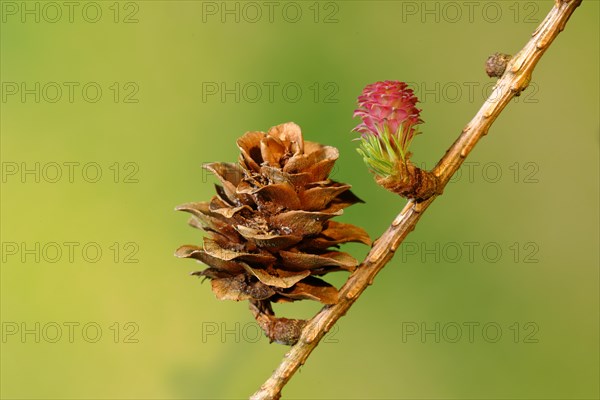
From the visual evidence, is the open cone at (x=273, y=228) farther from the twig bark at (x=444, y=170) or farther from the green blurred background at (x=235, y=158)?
the green blurred background at (x=235, y=158)

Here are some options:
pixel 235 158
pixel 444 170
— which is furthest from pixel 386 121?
pixel 235 158

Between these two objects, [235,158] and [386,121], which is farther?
[235,158]

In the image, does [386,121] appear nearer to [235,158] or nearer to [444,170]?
[444,170]

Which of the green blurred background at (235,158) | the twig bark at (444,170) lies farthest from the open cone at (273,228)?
the green blurred background at (235,158)

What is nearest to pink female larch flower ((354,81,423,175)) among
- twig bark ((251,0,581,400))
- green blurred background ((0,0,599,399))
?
twig bark ((251,0,581,400))

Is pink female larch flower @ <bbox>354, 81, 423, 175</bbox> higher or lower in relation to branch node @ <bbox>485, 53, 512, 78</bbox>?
lower

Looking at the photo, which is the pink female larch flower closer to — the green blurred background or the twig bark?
the twig bark
